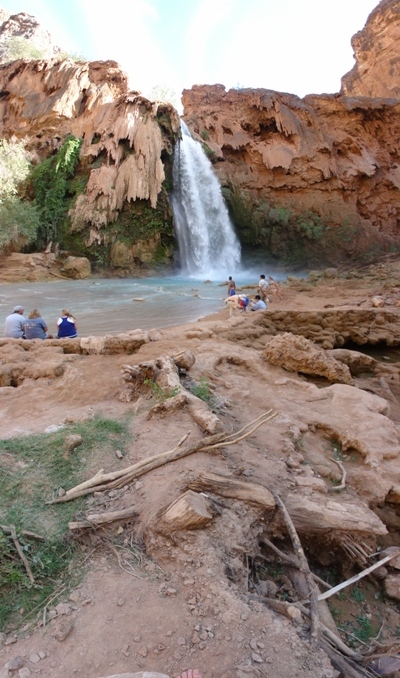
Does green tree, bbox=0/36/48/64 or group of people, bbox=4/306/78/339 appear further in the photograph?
green tree, bbox=0/36/48/64

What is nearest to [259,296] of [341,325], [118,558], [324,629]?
[341,325]

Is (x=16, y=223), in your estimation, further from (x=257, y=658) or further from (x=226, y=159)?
(x=257, y=658)

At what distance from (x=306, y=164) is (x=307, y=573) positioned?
1031 inches

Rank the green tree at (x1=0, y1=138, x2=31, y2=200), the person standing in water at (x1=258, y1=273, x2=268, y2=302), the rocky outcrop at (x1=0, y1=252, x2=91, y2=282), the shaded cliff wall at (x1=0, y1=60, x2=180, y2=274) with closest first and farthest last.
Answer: the person standing in water at (x1=258, y1=273, x2=268, y2=302) → the rocky outcrop at (x1=0, y1=252, x2=91, y2=282) → the green tree at (x1=0, y1=138, x2=31, y2=200) → the shaded cliff wall at (x1=0, y1=60, x2=180, y2=274)

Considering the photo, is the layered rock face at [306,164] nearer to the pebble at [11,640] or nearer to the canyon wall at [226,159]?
the canyon wall at [226,159]

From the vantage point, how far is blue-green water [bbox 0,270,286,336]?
1059 centimetres

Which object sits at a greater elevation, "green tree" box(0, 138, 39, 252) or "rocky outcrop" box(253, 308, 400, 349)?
"green tree" box(0, 138, 39, 252)

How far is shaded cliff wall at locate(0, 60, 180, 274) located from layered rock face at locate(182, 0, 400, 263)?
4513mm

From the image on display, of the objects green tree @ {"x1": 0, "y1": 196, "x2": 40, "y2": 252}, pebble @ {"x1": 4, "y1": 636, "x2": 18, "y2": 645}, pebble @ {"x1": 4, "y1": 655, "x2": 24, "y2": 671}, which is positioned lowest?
pebble @ {"x1": 4, "y1": 636, "x2": 18, "y2": 645}

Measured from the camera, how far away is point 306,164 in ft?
81.1

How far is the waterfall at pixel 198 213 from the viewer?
933 inches

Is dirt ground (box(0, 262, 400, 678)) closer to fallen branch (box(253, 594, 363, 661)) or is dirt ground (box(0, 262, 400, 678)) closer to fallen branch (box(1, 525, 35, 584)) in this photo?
fallen branch (box(253, 594, 363, 661))

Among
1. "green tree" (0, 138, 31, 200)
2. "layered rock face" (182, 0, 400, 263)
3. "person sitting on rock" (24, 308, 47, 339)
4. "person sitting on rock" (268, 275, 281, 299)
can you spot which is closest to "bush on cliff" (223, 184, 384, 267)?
"layered rock face" (182, 0, 400, 263)

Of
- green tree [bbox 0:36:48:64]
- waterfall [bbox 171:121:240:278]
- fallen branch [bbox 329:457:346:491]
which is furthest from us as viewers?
green tree [bbox 0:36:48:64]
